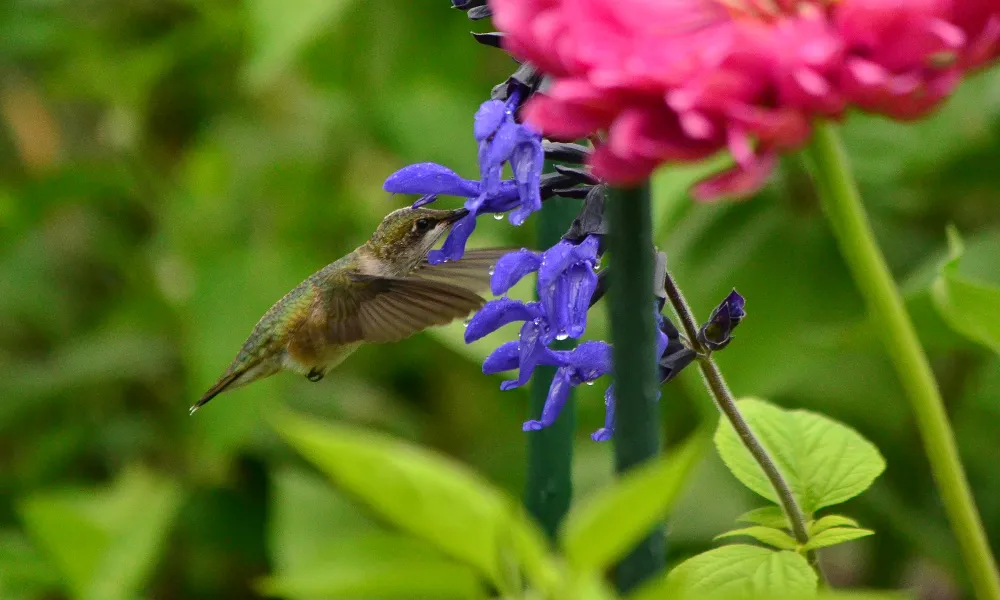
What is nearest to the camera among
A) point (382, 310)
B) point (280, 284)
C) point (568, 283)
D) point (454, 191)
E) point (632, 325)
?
point (632, 325)

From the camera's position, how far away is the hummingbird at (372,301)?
3.81 feet

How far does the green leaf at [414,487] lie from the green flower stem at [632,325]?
11 cm

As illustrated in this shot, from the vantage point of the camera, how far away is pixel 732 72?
0.45 metres

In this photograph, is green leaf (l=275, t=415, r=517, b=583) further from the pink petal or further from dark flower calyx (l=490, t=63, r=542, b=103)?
dark flower calyx (l=490, t=63, r=542, b=103)

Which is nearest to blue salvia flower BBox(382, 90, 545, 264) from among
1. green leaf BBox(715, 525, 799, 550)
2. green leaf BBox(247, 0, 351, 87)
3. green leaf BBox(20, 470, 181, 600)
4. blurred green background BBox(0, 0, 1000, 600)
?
green leaf BBox(715, 525, 799, 550)

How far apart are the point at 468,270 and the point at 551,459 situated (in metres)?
0.35

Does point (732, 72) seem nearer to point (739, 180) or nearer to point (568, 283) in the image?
point (739, 180)

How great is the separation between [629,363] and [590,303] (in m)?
0.19

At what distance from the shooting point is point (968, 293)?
743mm

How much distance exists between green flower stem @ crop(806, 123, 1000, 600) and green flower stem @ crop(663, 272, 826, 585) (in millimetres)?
104

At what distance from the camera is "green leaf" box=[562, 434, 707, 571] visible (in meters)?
0.37

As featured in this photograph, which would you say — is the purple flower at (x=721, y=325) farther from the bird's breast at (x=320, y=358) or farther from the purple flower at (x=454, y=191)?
the bird's breast at (x=320, y=358)

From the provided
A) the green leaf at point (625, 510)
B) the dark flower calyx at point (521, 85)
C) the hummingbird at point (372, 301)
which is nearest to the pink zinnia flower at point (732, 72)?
the green leaf at point (625, 510)

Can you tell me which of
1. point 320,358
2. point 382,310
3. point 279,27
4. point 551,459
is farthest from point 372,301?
point 279,27
